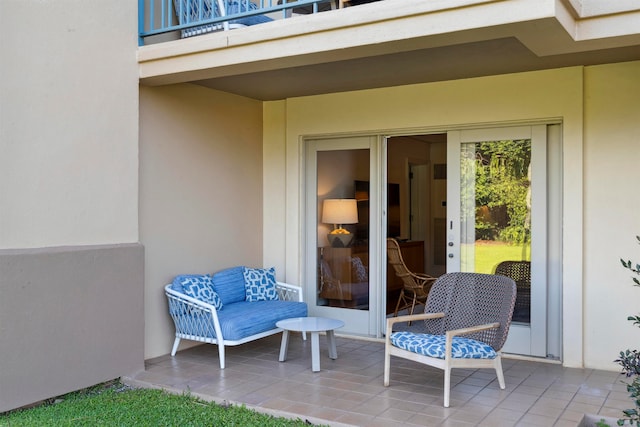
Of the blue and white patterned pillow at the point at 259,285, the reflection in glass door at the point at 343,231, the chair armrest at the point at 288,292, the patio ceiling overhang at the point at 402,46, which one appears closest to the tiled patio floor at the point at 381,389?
the blue and white patterned pillow at the point at 259,285

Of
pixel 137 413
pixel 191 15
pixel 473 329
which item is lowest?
pixel 137 413

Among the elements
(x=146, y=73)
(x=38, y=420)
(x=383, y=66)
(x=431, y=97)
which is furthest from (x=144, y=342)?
(x=431, y=97)

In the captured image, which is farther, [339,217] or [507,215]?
[339,217]

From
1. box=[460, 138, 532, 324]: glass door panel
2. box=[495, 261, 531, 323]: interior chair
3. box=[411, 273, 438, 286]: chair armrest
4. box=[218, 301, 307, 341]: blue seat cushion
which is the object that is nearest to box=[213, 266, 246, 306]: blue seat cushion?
box=[218, 301, 307, 341]: blue seat cushion

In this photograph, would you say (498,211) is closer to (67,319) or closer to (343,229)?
(343,229)

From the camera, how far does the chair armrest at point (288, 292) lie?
6.09m

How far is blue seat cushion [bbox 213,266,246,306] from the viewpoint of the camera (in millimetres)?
5727

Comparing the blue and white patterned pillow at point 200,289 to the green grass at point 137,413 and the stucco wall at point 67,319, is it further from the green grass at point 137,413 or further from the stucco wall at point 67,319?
the green grass at point 137,413

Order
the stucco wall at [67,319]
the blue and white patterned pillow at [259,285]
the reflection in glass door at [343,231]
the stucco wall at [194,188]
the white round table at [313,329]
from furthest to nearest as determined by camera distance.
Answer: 1. the reflection in glass door at [343,231]
2. the blue and white patterned pillow at [259,285]
3. the stucco wall at [194,188]
4. the white round table at [313,329]
5. the stucco wall at [67,319]

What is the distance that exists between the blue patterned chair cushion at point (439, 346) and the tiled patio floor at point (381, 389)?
12.7 inches

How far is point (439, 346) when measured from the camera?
13.7 ft

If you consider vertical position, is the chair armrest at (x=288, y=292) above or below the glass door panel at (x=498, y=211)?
below

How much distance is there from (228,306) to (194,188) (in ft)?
3.95

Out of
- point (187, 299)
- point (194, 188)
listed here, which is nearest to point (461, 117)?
point (194, 188)
